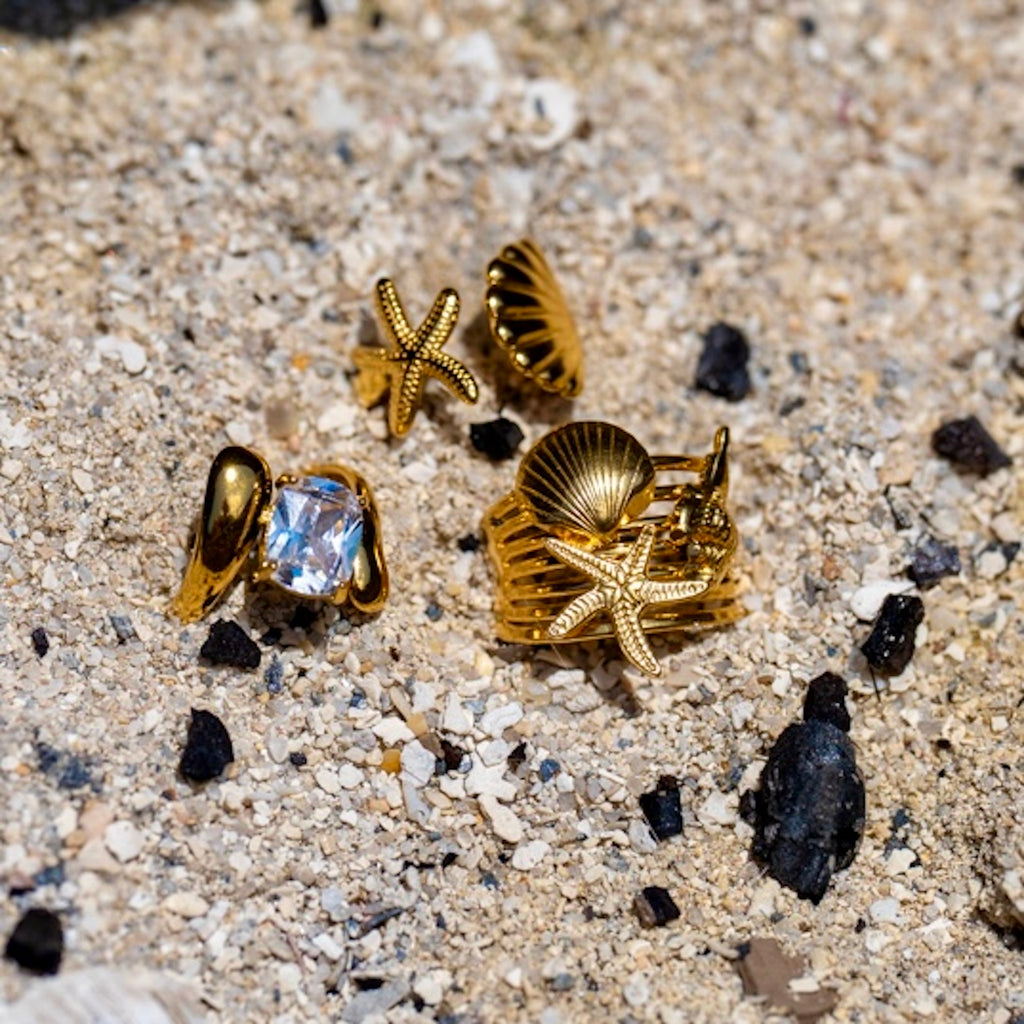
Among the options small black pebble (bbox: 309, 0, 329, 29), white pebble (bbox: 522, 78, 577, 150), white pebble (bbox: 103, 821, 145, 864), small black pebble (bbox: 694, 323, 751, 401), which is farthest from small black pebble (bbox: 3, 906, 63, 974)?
small black pebble (bbox: 309, 0, 329, 29)

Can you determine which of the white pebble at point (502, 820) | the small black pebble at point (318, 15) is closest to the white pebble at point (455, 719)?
the white pebble at point (502, 820)

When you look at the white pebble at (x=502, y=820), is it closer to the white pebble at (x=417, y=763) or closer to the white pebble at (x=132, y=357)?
the white pebble at (x=417, y=763)

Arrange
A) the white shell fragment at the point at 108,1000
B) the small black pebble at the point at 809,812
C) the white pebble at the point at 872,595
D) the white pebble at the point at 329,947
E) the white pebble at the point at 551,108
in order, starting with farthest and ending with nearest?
the white pebble at the point at 551,108, the white pebble at the point at 872,595, the small black pebble at the point at 809,812, the white pebble at the point at 329,947, the white shell fragment at the point at 108,1000

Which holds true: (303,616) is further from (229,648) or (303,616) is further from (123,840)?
(123,840)

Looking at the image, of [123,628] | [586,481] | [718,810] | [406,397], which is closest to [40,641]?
[123,628]

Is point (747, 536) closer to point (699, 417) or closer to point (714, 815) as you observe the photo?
point (699, 417)

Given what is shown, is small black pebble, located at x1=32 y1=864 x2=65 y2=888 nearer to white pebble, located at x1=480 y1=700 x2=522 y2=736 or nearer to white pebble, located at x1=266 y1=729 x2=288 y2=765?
white pebble, located at x1=266 y1=729 x2=288 y2=765

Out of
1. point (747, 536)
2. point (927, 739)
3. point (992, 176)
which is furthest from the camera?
point (992, 176)

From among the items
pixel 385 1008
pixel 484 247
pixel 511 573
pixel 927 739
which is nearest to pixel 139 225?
pixel 484 247
